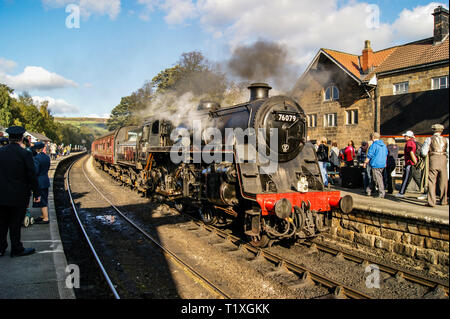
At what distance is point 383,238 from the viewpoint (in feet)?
20.3

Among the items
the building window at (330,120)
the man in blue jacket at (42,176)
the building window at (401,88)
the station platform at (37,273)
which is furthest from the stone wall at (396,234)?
the building window at (330,120)

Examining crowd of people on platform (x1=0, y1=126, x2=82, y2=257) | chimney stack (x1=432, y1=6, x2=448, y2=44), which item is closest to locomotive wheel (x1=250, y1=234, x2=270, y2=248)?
Answer: crowd of people on platform (x1=0, y1=126, x2=82, y2=257)

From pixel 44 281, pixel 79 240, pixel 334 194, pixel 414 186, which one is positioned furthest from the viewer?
pixel 414 186

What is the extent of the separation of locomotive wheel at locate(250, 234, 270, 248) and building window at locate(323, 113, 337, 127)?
712 inches

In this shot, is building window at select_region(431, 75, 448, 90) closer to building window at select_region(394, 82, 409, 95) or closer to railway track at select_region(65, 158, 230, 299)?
building window at select_region(394, 82, 409, 95)

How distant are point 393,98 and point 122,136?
1558 centimetres

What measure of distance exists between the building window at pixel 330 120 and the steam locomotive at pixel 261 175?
16.1 m

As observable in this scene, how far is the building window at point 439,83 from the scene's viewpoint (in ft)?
53.2

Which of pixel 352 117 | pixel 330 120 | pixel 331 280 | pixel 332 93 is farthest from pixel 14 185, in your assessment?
pixel 332 93

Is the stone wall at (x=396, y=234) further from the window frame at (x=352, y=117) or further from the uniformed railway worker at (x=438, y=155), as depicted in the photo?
the window frame at (x=352, y=117)

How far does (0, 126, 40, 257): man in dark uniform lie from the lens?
461 cm
